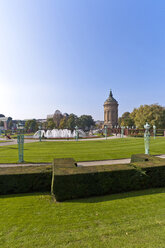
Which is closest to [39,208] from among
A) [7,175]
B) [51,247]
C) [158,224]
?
[51,247]

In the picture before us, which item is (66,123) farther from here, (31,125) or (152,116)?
(152,116)

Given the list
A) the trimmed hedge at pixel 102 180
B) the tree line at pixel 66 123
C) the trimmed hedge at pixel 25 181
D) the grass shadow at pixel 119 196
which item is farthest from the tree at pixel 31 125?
the grass shadow at pixel 119 196

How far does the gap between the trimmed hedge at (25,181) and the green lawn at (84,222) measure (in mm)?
523

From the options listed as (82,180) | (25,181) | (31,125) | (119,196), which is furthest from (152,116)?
(31,125)

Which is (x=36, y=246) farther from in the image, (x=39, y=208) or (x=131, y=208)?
(x=131, y=208)

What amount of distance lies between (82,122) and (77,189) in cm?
10946

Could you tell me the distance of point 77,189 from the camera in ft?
20.5

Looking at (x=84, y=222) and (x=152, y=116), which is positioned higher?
(x=152, y=116)

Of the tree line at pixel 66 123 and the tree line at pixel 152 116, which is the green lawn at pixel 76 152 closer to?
the tree line at pixel 152 116

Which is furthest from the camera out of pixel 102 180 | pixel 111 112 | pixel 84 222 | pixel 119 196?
pixel 111 112

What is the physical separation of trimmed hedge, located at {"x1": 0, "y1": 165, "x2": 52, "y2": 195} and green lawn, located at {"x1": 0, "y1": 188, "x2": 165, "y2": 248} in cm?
52

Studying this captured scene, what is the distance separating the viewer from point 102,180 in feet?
21.6

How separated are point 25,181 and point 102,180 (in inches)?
153

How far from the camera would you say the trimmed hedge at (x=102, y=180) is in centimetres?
611
